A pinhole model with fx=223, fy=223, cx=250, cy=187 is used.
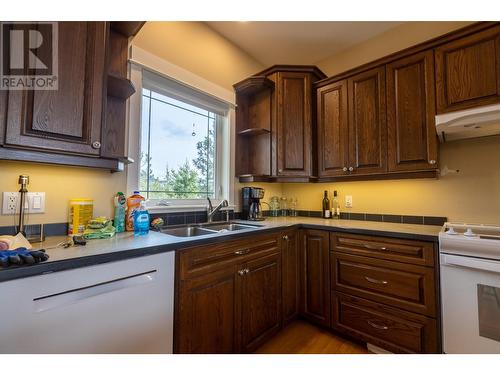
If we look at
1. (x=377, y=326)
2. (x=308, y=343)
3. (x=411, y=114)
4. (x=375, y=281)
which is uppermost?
(x=411, y=114)

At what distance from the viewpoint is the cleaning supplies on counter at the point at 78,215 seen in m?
1.26

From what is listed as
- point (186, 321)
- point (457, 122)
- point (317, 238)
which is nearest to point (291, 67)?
point (457, 122)

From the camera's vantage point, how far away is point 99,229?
1252 mm

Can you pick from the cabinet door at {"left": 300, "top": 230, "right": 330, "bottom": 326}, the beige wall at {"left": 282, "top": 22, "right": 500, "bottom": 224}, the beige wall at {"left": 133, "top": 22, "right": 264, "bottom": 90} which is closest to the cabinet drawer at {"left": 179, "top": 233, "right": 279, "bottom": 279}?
the cabinet door at {"left": 300, "top": 230, "right": 330, "bottom": 326}

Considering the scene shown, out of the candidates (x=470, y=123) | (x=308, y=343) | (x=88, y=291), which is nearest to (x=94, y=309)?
(x=88, y=291)

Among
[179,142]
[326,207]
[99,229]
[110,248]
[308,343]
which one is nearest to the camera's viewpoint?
[110,248]

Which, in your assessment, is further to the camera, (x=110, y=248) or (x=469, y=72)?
(x=469, y=72)

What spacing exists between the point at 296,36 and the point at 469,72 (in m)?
1.51

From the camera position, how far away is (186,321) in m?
1.17

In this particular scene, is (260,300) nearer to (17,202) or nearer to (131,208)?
(131,208)

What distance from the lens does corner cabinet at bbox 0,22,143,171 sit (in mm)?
949

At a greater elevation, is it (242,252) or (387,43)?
(387,43)
